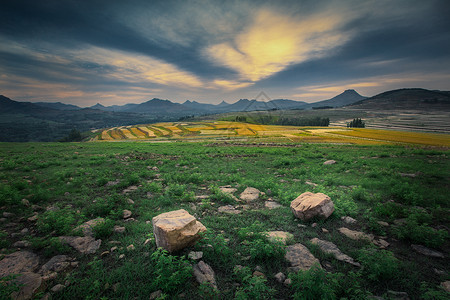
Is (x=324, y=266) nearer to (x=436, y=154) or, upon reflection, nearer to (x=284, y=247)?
(x=284, y=247)

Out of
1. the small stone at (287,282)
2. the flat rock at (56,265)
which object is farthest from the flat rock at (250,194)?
the flat rock at (56,265)

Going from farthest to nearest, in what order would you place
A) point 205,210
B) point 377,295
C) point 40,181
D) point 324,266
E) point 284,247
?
point 40,181 → point 205,210 → point 284,247 → point 324,266 → point 377,295

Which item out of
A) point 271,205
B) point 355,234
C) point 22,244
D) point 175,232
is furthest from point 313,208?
point 22,244

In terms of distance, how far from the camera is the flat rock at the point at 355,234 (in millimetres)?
5688

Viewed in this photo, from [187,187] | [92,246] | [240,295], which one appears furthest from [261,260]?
[187,187]

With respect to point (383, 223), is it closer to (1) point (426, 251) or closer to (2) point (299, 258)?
(1) point (426, 251)

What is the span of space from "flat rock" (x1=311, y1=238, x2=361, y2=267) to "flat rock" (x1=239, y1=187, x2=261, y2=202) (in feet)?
11.5

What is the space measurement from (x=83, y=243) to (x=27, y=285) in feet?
5.30

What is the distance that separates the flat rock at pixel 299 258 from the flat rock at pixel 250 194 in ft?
11.6

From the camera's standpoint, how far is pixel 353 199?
27.8 ft

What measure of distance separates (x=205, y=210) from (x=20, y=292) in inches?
208

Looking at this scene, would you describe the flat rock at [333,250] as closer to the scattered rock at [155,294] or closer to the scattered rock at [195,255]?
the scattered rock at [195,255]

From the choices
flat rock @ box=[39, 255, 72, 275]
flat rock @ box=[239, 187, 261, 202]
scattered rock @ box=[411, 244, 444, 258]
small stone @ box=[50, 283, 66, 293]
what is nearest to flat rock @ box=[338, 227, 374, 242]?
scattered rock @ box=[411, 244, 444, 258]

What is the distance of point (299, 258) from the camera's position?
4922 mm
